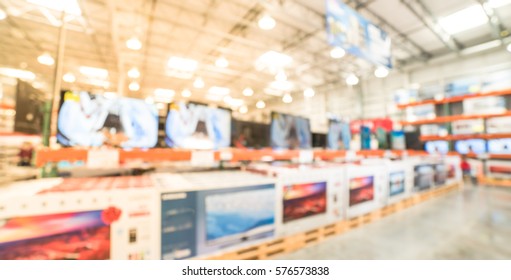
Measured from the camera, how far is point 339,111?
15805mm

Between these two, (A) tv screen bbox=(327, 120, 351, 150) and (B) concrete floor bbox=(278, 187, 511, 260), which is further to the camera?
(A) tv screen bbox=(327, 120, 351, 150)

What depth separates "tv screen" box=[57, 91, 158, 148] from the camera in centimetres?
164

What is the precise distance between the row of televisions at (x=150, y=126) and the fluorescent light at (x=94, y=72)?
14202mm

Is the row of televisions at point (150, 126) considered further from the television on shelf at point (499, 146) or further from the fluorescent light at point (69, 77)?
the fluorescent light at point (69, 77)

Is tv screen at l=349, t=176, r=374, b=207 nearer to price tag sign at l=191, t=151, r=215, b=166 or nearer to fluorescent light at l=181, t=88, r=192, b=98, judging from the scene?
price tag sign at l=191, t=151, r=215, b=166

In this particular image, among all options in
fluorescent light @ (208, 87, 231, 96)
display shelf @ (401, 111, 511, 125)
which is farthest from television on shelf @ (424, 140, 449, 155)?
fluorescent light @ (208, 87, 231, 96)

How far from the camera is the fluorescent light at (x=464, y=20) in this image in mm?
7000

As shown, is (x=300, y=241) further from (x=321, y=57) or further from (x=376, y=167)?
(x=321, y=57)

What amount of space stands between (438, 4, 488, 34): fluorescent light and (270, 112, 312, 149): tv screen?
812 cm

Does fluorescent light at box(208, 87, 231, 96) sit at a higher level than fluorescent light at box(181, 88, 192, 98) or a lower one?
lower

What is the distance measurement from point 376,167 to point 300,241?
6.13ft

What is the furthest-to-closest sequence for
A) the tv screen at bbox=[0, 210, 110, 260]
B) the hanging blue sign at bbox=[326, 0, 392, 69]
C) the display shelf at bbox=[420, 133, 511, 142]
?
1. the display shelf at bbox=[420, 133, 511, 142]
2. the hanging blue sign at bbox=[326, 0, 392, 69]
3. the tv screen at bbox=[0, 210, 110, 260]
